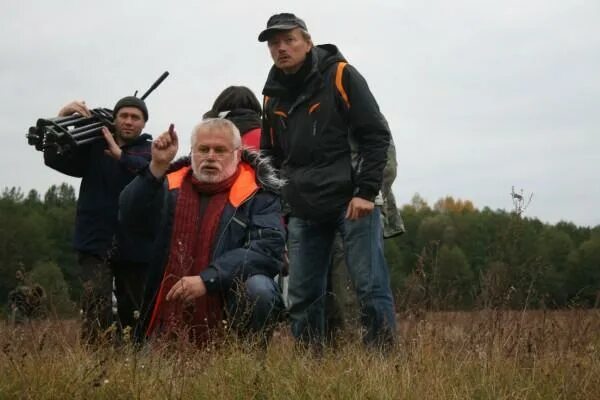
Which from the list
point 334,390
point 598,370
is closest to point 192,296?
A: point 334,390

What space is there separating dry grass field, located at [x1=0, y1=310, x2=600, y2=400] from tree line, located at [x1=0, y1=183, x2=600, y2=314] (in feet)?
1.18

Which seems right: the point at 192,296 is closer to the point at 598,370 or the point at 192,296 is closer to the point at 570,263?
the point at 598,370

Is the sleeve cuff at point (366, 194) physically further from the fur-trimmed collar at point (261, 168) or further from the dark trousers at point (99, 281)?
the dark trousers at point (99, 281)

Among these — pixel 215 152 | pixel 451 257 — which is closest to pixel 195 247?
pixel 215 152

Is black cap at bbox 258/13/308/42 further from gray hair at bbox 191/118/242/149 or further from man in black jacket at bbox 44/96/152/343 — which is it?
man in black jacket at bbox 44/96/152/343

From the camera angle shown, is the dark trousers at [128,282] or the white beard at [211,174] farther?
the dark trousers at [128,282]

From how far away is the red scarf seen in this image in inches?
179

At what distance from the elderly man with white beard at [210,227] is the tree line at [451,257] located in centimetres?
63

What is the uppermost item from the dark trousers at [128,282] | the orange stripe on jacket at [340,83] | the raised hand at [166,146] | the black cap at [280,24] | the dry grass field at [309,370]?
the black cap at [280,24]

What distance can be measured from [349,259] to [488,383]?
4.97ft

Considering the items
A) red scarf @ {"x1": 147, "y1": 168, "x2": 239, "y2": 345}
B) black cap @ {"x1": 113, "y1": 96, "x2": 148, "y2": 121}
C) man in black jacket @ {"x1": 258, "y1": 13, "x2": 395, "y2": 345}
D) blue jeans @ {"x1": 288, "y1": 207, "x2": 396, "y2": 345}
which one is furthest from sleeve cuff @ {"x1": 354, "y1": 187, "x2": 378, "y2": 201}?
black cap @ {"x1": 113, "y1": 96, "x2": 148, "y2": 121}

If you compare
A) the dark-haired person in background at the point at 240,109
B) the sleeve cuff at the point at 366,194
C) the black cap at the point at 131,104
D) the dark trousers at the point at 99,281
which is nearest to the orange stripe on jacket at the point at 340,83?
the sleeve cuff at the point at 366,194

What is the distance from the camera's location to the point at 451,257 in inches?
2532

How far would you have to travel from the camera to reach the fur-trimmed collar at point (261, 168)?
495 cm
